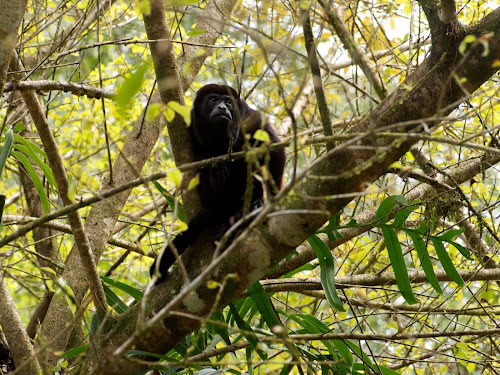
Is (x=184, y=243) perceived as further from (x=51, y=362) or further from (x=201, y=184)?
(x=51, y=362)

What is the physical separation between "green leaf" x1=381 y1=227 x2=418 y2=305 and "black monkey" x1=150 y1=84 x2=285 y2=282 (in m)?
0.79

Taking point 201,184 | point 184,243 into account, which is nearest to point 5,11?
point 184,243

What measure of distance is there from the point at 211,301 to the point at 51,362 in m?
1.54

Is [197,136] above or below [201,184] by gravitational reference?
above

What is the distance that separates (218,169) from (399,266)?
1.50 m

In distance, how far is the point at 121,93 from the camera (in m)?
1.68

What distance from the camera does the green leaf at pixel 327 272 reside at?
308 cm

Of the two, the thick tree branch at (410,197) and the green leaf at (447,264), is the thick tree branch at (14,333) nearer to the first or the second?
the thick tree branch at (410,197)

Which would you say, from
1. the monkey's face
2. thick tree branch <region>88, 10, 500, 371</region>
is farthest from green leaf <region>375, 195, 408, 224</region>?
the monkey's face

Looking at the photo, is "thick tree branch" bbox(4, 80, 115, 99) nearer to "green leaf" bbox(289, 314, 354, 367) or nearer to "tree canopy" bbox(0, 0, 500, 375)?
"tree canopy" bbox(0, 0, 500, 375)

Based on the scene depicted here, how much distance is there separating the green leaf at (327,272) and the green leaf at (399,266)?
37 cm

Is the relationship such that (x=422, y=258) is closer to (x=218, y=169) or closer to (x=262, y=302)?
(x=262, y=302)

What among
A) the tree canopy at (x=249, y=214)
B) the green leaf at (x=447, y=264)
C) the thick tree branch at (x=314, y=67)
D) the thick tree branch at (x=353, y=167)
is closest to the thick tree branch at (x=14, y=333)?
the tree canopy at (x=249, y=214)

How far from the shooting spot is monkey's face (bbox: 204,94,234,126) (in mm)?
4414
